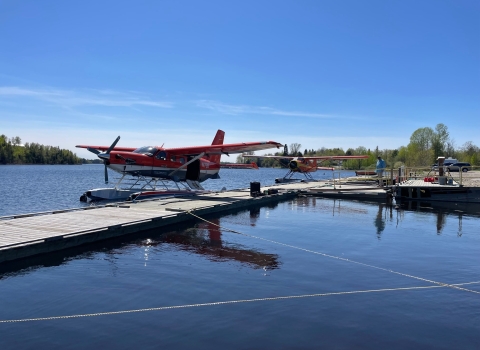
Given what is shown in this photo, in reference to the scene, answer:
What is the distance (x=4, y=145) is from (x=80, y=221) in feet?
433

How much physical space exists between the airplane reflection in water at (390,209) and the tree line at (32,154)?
125065 millimetres

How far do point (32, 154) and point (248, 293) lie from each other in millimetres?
141530

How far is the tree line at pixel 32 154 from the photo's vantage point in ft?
400

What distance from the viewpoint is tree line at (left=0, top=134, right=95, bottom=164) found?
121775 millimetres

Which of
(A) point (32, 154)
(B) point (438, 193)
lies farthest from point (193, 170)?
(A) point (32, 154)

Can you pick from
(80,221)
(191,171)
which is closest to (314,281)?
(80,221)

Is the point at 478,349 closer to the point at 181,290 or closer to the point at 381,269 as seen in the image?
the point at 381,269

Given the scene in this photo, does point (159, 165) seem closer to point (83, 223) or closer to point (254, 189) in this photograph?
point (254, 189)

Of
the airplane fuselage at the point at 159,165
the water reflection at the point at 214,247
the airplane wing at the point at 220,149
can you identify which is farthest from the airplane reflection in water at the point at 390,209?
the airplane fuselage at the point at 159,165

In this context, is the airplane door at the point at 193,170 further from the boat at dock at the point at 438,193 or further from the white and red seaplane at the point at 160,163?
the boat at dock at the point at 438,193

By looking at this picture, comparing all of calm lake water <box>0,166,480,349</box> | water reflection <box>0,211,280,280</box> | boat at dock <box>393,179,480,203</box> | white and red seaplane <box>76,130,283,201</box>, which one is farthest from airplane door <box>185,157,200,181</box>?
boat at dock <box>393,179,480,203</box>

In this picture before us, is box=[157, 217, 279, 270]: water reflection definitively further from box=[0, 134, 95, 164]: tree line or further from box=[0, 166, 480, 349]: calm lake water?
box=[0, 134, 95, 164]: tree line

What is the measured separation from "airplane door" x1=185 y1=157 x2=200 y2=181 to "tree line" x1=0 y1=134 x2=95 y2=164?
397 feet

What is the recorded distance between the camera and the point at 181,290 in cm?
591
